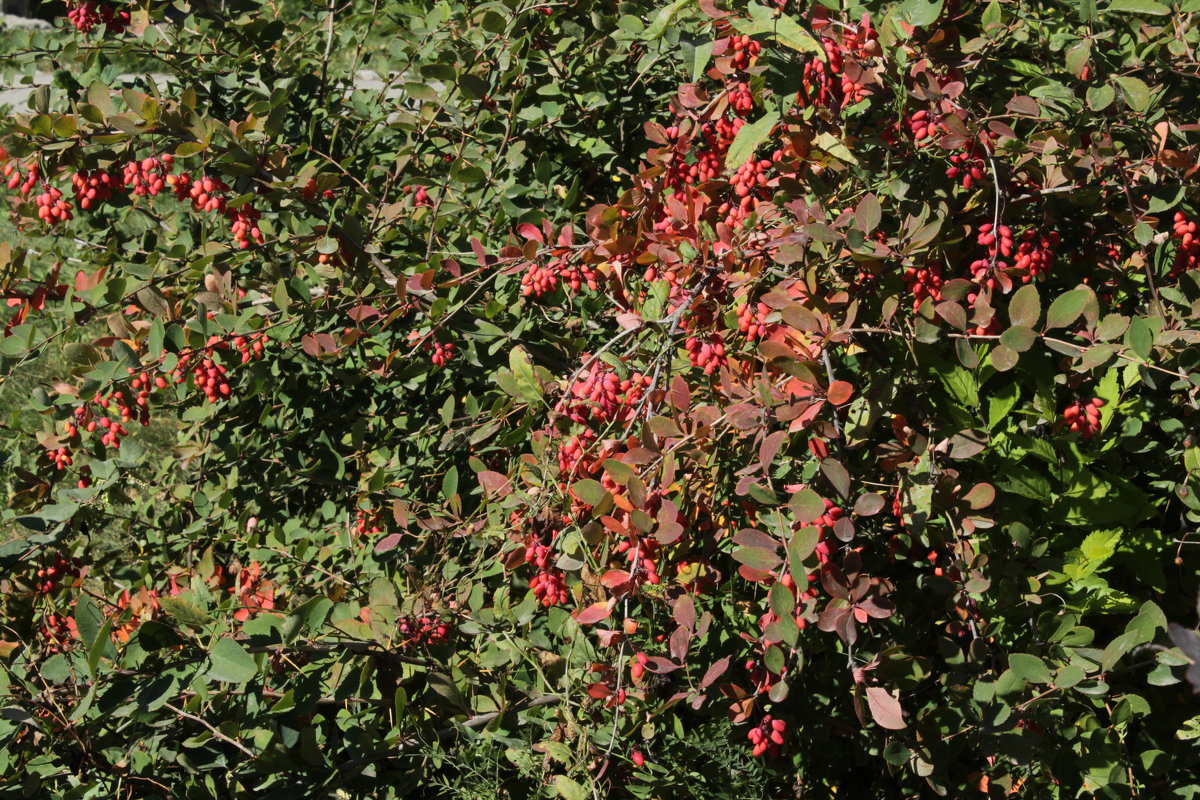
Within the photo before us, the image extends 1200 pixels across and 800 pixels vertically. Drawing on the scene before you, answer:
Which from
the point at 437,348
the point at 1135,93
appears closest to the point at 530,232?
the point at 437,348

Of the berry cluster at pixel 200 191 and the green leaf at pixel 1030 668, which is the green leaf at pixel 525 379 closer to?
the berry cluster at pixel 200 191

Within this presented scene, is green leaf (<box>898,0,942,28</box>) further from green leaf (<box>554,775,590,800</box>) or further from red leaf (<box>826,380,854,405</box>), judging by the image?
green leaf (<box>554,775,590,800</box>)

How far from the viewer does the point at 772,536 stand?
1729 mm

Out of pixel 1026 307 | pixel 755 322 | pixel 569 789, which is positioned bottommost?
pixel 569 789

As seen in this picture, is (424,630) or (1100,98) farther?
(424,630)

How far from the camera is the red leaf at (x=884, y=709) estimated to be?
1595 mm

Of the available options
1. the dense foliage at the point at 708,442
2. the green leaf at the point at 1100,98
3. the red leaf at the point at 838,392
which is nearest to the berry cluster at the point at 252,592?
the dense foliage at the point at 708,442

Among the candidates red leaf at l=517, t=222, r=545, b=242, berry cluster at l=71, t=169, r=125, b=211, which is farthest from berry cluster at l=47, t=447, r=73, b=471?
red leaf at l=517, t=222, r=545, b=242

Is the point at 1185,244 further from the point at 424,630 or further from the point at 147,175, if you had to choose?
the point at 147,175

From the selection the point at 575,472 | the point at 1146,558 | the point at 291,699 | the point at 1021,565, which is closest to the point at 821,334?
the point at 575,472

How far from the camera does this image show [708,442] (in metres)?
1.79

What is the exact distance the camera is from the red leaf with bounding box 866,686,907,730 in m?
1.59

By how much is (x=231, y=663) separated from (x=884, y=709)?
3.27ft

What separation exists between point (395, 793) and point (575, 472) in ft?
2.08
